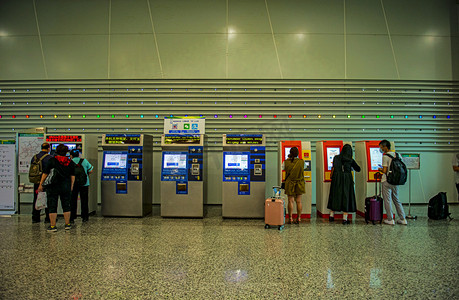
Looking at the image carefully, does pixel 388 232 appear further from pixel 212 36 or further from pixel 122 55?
pixel 122 55

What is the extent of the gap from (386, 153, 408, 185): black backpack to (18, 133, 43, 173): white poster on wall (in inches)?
295

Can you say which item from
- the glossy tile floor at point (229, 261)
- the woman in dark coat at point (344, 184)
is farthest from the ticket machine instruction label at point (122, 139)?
the woman in dark coat at point (344, 184)

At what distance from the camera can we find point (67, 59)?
8.47m

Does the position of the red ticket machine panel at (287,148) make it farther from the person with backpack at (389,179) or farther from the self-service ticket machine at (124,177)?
the self-service ticket machine at (124,177)

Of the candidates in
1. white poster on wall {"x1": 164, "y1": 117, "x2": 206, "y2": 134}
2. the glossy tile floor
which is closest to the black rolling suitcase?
the glossy tile floor

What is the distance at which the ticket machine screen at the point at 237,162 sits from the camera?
259 inches

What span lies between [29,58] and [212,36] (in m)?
5.07

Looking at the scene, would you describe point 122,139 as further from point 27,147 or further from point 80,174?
point 27,147

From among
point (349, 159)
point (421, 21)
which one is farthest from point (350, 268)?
point (421, 21)

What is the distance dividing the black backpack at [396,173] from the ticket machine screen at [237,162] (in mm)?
2805

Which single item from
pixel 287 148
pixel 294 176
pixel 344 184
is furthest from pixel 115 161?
pixel 344 184

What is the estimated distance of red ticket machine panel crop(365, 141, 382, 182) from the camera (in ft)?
21.9

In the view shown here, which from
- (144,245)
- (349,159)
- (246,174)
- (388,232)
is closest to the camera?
(144,245)

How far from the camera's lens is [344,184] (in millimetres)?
6094
